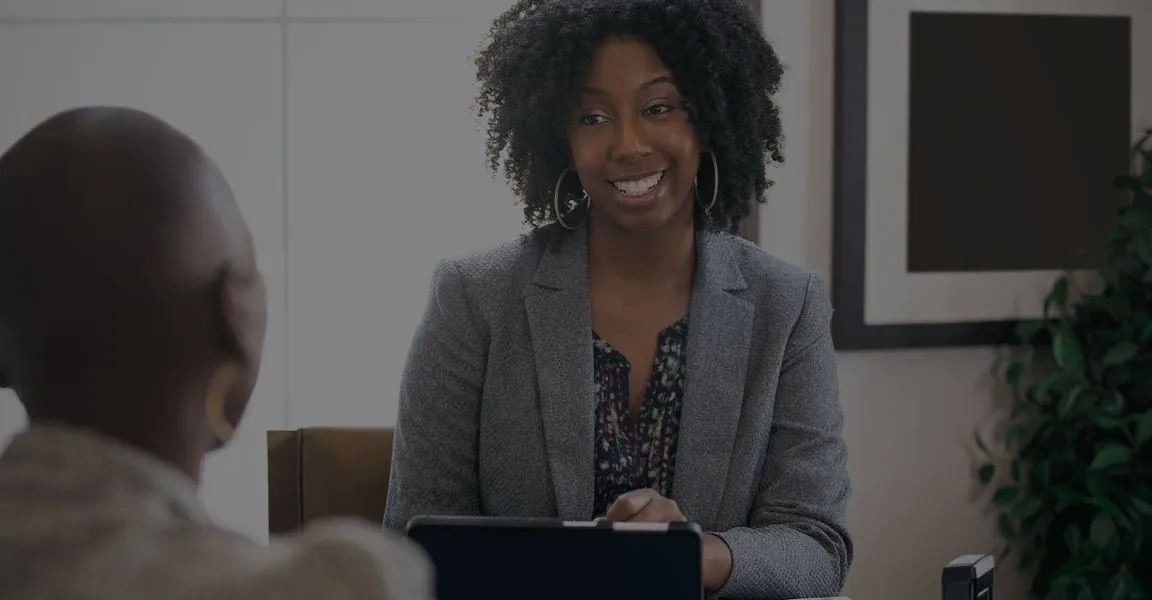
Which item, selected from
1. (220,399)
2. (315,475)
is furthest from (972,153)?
(220,399)

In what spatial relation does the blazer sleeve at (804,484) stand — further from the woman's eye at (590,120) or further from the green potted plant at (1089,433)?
the green potted plant at (1089,433)

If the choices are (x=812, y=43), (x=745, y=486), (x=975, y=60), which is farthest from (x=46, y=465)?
(x=975, y=60)

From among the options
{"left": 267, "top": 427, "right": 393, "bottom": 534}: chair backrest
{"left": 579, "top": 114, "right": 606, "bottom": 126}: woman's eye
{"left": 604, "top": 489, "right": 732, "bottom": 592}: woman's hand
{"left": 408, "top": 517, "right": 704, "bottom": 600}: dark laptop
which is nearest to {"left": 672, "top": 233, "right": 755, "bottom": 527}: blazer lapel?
{"left": 604, "top": 489, "right": 732, "bottom": 592}: woman's hand

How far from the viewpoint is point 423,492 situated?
1.91 metres

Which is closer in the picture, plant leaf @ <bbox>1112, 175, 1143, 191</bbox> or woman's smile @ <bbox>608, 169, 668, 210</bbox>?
woman's smile @ <bbox>608, 169, 668, 210</bbox>

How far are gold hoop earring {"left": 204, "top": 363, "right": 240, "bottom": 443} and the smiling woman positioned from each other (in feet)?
4.32

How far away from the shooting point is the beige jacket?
0.53 metres

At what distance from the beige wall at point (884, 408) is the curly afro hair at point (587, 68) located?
733mm

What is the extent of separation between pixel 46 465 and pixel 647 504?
47.6 inches

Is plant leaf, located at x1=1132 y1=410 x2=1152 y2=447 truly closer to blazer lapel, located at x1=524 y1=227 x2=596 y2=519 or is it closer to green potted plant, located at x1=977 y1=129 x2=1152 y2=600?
green potted plant, located at x1=977 y1=129 x2=1152 y2=600

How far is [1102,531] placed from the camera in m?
2.87

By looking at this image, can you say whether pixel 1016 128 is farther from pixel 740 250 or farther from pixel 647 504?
pixel 647 504

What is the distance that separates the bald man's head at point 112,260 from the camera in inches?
22.4

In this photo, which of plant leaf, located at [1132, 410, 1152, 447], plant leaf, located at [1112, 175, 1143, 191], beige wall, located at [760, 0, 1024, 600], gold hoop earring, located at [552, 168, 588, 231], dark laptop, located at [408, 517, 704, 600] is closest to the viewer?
dark laptop, located at [408, 517, 704, 600]
